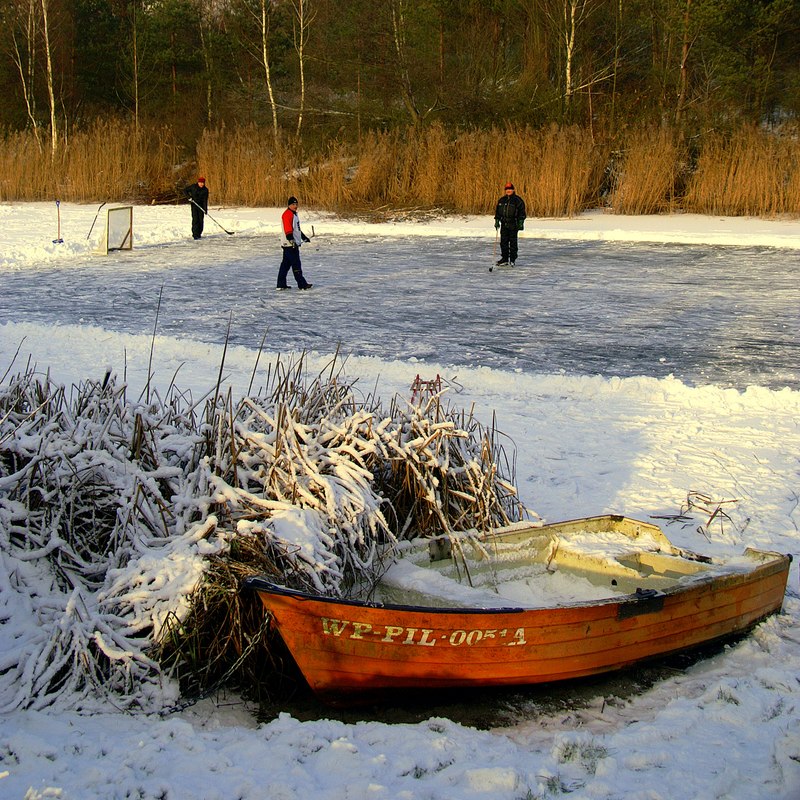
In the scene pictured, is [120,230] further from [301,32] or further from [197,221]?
[301,32]

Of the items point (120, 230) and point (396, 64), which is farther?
point (396, 64)

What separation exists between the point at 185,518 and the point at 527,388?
469cm

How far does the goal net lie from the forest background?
8.02m

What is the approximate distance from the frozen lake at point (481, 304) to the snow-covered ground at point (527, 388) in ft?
0.19

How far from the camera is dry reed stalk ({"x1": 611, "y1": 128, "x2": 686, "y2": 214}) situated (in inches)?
931

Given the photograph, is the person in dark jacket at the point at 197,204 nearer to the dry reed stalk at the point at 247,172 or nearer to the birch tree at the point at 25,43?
the dry reed stalk at the point at 247,172

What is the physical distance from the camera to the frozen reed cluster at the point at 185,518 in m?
4.28

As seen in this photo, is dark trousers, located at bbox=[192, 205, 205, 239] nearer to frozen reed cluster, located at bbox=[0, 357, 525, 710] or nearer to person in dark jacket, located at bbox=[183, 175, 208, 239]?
person in dark jacket, located at bbox=[183, 175, 208, 239]

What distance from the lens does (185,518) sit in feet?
15.4

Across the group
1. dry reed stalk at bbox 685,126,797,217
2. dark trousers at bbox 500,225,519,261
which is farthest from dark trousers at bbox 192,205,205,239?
dry reed stalk at bbox 685,126,797,217

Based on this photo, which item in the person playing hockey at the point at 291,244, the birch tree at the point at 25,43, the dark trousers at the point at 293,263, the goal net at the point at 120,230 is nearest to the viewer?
the person playing hockey at the point at 291,244

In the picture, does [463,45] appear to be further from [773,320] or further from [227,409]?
[227,409]

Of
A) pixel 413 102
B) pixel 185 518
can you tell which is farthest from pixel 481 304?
pixel 413 102

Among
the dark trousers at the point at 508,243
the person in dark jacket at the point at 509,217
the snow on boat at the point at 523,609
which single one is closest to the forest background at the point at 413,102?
the dark trousers at the point at 508,243
